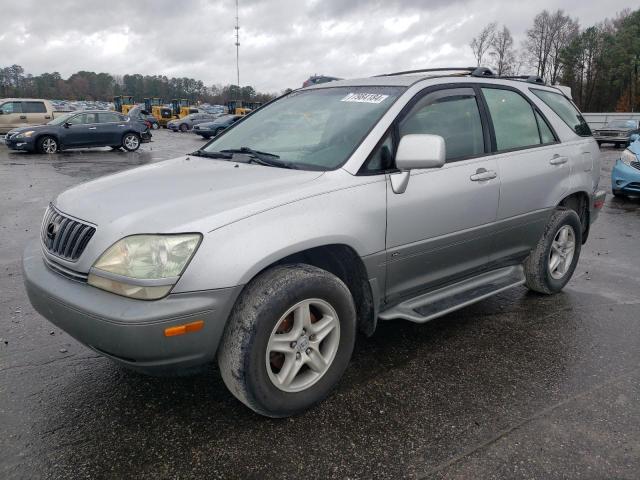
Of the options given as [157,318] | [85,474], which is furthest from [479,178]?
[85,474]

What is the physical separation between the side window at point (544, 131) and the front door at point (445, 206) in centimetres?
81

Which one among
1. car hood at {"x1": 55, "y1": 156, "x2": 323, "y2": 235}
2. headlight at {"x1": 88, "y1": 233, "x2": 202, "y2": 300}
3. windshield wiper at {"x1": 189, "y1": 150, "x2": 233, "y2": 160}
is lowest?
headlight at {"x1": 88, "y1": 233, "x2": 202, "y2": 300}

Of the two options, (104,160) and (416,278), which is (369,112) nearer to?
(416,278)

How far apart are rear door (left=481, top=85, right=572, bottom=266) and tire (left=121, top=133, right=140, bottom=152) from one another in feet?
57.2

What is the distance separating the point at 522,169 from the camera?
382 centimetres

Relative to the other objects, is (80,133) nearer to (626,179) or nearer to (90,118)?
(90,118)

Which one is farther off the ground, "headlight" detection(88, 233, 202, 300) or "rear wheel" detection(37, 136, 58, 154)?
"headlight" detection(88, 233, 202, 300)

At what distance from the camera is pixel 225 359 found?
7.97 feet

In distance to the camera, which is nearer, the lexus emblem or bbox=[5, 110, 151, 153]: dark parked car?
the lexus emblem

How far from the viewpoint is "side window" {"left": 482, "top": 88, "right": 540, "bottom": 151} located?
379 cm

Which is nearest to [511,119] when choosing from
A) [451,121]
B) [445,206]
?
[451,121]

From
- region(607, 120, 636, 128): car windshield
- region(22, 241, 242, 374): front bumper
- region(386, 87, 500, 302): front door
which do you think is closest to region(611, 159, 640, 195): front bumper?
region(386, 87, 500, 302): front door

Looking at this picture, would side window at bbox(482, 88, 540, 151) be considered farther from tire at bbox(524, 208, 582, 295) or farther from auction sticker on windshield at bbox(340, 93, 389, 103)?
auction sticker on windshield at bbox(340, 93, 389, 103)

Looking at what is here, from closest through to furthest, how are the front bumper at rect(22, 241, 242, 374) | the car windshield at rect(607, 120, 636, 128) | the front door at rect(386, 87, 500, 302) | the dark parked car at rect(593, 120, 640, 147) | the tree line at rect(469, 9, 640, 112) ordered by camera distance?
the front bumper at rect(22, 241, 242, 374), the front door at rect(386, 87, 500, 302), the dark parked car at rect(593, 120, 640, 147), the car windshield at rect(607, 120, 636, 128), the tree line at rect(469, 9, 640, 112)
